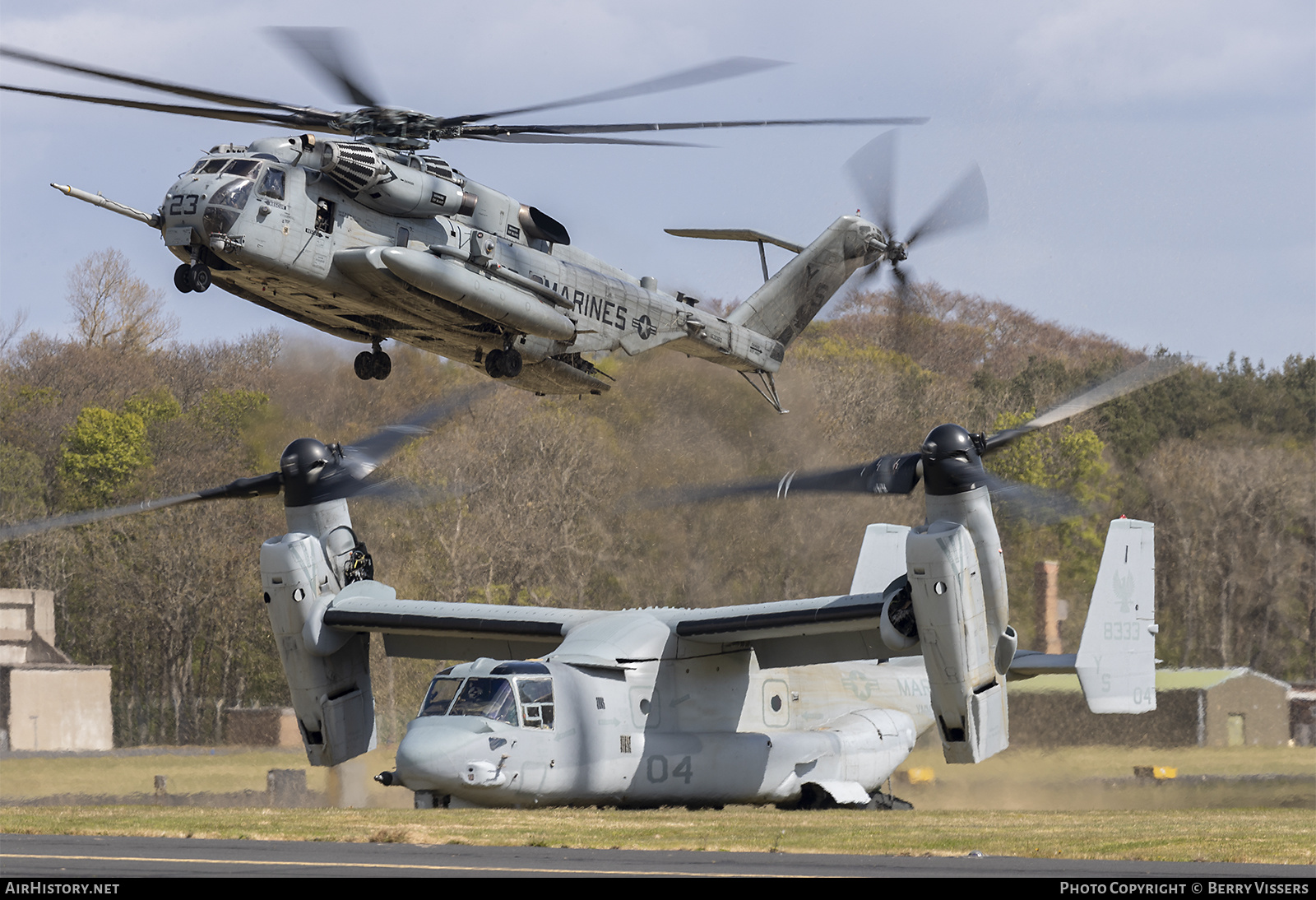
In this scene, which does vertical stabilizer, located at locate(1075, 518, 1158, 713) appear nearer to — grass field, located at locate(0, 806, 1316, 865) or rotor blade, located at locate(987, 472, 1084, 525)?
grass field, located at locate(0, 806, 1316, 865)

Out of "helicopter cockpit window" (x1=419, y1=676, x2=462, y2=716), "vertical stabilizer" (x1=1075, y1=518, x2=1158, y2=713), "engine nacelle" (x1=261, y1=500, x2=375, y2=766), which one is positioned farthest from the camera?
"engine nacelle" (x1=261, y1=500, x2=375, y2=766)

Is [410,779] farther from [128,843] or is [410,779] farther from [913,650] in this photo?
[913,650]

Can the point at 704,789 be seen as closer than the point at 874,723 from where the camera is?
Yes

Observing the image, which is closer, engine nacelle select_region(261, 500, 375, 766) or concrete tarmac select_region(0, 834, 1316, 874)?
concrete tarmac select_region(0, 834, 1316, 874)

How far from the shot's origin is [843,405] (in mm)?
46438

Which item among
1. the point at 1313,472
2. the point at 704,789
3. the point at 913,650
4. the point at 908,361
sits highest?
the point at 908,361

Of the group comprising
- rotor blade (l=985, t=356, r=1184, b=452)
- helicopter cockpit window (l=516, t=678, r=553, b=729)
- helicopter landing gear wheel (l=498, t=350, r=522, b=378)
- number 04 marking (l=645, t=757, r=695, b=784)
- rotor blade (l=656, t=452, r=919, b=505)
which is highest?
helicopter landing gear wheel (l=498, t=350, r=522, b=378)

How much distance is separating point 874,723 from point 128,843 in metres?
15.2

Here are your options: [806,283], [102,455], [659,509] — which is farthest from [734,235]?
[102,455]

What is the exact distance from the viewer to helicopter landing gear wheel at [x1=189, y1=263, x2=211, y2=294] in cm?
2278

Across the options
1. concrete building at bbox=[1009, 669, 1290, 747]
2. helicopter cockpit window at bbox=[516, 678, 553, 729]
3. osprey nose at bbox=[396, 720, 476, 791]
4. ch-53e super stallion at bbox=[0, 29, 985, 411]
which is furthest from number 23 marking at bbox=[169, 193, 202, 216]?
concrete building at bbox=[1009, 669, 1290, 747]

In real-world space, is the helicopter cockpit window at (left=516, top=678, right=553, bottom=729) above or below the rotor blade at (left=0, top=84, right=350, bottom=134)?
below

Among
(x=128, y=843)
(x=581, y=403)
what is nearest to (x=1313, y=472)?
(x=581, y=403)

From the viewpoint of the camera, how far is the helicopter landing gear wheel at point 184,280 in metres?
22.8
